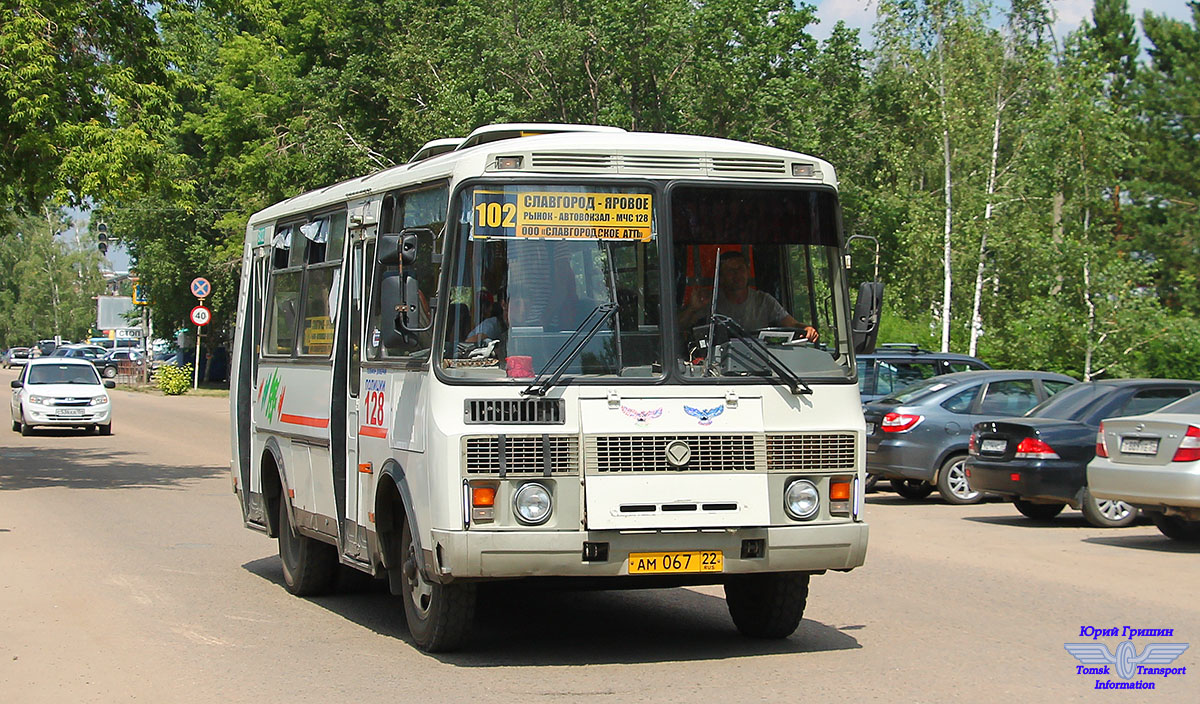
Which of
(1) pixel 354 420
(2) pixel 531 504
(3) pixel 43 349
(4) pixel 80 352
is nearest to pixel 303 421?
(1) pixel 354 420

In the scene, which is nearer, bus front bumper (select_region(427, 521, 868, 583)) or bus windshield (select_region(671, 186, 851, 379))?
bus front bumper (select_region(427, 521, 868, 583))

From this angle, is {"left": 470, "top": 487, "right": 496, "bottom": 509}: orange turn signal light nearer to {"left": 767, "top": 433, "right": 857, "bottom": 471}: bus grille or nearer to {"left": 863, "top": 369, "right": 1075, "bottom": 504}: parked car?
{"left": 767, "top": 433, "right": 857, "bottom": 471}: bus grille

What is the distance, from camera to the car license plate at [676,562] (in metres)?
7.99

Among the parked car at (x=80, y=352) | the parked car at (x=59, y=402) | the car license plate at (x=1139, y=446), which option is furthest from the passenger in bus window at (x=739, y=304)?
the parked car at (x=80, y=352)

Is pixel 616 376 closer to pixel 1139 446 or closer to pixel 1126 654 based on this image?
pixel 1126 654

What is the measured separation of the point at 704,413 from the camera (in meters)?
8.12

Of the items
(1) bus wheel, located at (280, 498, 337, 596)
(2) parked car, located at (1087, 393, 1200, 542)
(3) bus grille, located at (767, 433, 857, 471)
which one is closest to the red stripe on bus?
(1) bus wheel, located at (280, 498, 337, 596)

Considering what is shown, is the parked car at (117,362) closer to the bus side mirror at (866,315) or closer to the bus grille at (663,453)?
the bus side mirror at (866,315)

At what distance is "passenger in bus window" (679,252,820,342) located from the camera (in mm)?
8281

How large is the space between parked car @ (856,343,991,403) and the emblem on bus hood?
42.9 feet

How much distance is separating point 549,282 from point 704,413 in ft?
3.55

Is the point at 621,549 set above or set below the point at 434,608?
above

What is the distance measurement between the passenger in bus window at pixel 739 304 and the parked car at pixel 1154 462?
6.34 metres

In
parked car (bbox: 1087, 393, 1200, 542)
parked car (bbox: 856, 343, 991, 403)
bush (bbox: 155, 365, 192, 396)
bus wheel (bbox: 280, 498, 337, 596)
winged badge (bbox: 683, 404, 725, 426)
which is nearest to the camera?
winged badge (bbox: 683, 404, 725, 426)
